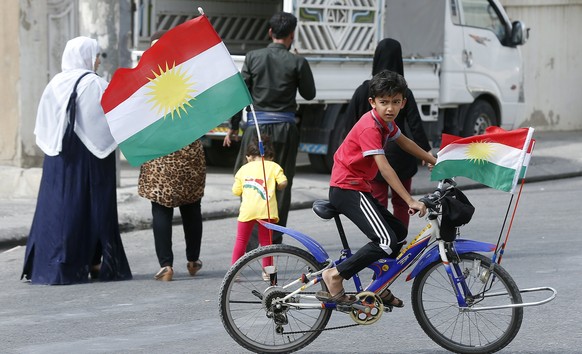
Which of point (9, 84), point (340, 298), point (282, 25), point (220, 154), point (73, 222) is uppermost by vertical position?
point (282, 25)

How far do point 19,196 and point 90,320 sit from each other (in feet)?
19.1

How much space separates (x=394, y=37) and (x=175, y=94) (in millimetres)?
8862

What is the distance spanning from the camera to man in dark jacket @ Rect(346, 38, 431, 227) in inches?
351

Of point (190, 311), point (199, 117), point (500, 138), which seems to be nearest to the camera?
point (500, 138)

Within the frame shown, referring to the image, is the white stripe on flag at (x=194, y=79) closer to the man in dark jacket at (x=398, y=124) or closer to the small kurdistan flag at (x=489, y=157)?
the small kurdistan flag at (x=489, y=157)

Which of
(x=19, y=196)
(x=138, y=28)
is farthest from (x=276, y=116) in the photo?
(x=138, y=28)

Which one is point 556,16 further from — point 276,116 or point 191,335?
point 191,335

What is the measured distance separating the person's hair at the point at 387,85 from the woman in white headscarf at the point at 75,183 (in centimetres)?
278

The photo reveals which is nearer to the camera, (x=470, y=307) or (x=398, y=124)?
(x=470, y=307)

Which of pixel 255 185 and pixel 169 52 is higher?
pixel 169 52

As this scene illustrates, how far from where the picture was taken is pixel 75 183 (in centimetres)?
878

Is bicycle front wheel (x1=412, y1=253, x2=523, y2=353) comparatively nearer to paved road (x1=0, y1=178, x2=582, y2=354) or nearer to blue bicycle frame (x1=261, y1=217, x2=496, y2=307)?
blue bicycle frame (x1=261, y1=217, x2=496, y2=307)

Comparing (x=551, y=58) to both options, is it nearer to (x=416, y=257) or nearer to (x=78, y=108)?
(x=78, y=108)

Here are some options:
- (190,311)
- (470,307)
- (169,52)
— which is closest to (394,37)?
(190,311)
